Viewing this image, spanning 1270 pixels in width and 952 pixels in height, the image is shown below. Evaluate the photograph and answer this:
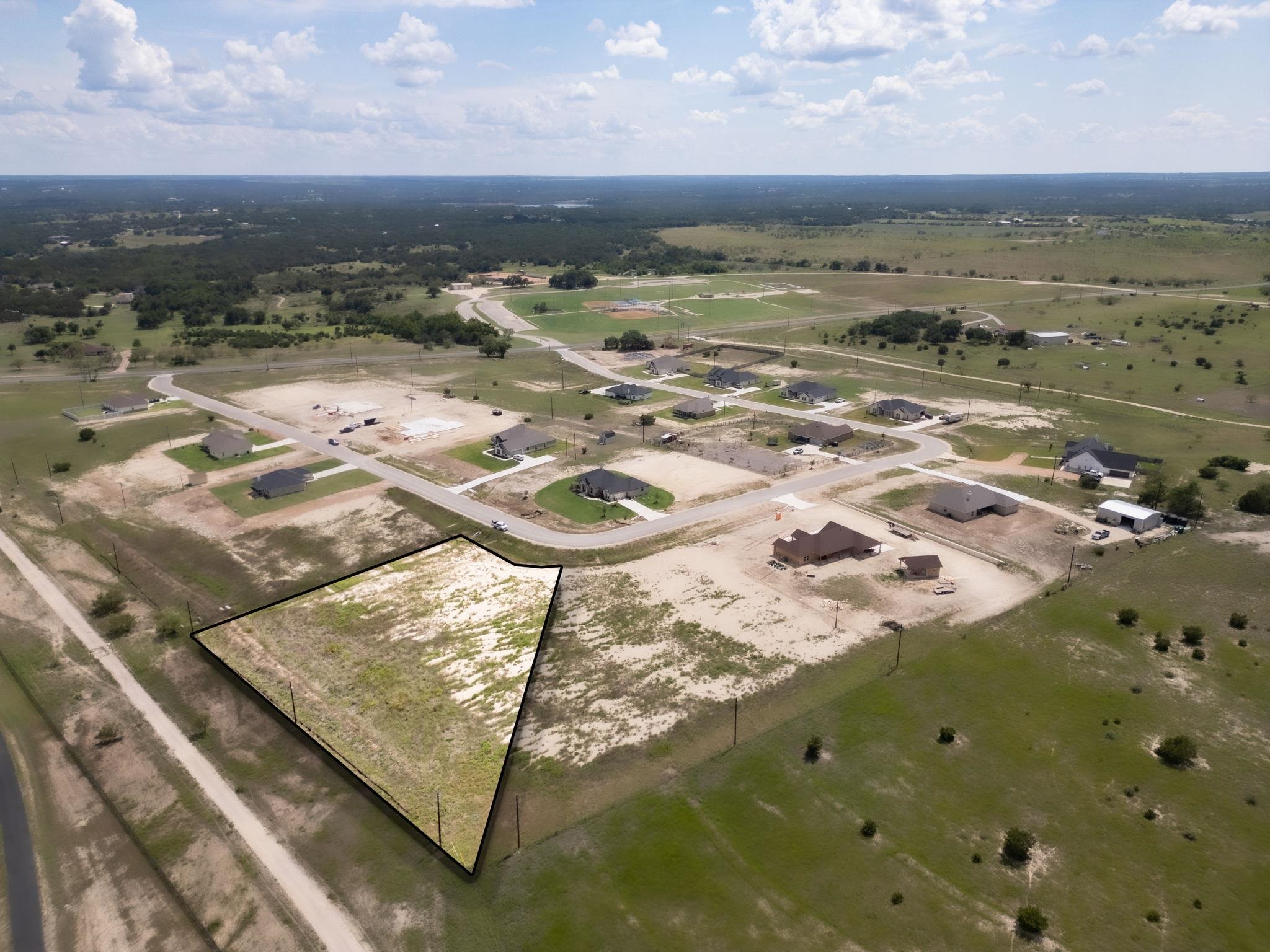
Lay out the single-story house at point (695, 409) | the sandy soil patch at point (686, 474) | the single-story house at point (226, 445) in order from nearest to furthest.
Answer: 1. the sandy soil patch at point (686, 474)
2. the single-story house at point (226, 445)
3. the single-story house at point (695, 409)

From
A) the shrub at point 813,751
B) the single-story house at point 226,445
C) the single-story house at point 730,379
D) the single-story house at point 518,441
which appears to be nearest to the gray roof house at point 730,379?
the single-story house at point 730,379

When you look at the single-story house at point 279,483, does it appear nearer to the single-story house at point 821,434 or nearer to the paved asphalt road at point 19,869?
the paved asphalt road at point 19,869

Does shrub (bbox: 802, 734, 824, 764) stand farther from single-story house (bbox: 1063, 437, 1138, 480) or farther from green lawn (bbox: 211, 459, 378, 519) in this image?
single-story house (bbox: 1063, 437, 1138, 480)

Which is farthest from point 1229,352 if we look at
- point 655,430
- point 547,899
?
point 547,899

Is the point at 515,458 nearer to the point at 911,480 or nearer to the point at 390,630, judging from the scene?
the point at 390,630

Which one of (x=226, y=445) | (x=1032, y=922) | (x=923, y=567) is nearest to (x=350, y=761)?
(x=1032, y=922)

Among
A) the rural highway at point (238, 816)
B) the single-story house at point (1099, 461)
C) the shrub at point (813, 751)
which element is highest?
the single-story house at point (1099, 461)
